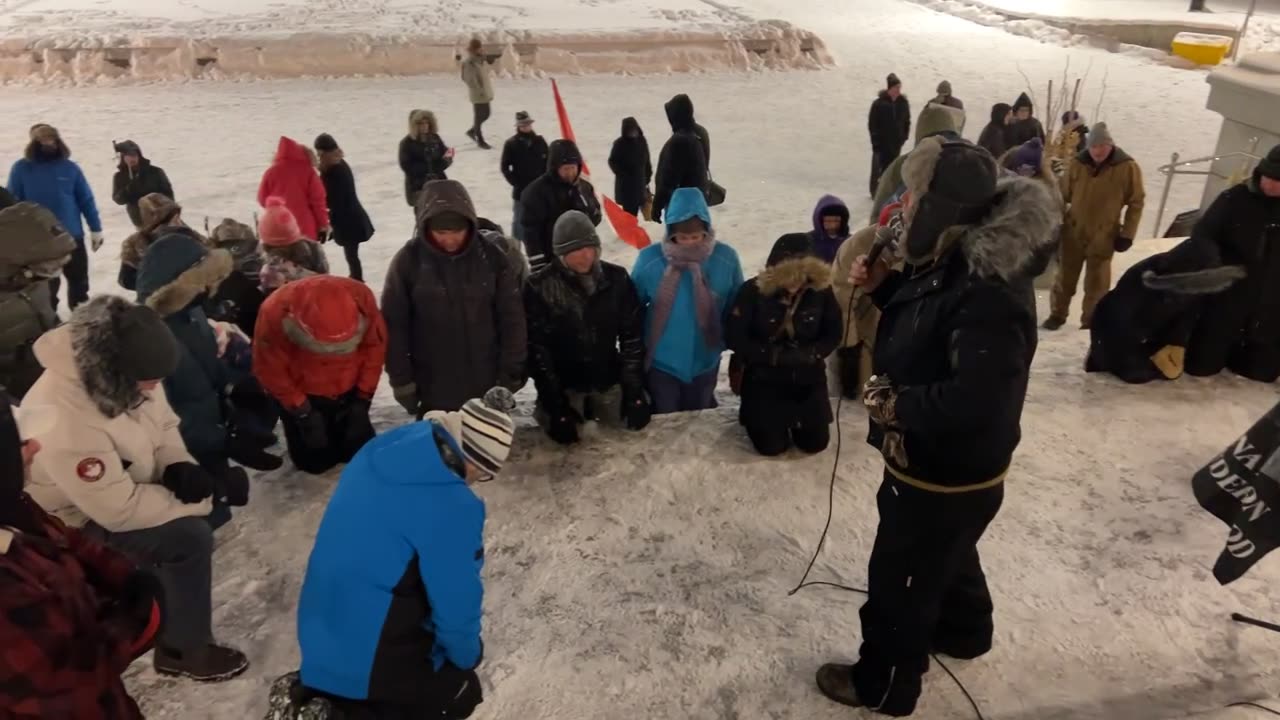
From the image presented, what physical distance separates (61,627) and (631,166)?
24.3 ft

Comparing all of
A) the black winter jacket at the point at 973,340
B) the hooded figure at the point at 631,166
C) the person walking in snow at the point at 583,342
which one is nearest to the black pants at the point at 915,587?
the black winter jacket at the point at 973,340

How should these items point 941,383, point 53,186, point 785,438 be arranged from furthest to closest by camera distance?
point 53,186 < point 785,438 < point 941,383

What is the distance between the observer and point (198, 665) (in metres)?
3.29

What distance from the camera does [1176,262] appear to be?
5.33 m

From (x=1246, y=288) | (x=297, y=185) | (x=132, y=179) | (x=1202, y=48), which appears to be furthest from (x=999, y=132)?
(x=1202, y=48)

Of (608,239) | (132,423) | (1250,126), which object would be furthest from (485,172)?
(132,423)

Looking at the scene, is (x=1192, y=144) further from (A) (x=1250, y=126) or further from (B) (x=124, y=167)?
(B) (x=124, y=167)

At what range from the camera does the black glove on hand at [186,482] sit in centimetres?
308

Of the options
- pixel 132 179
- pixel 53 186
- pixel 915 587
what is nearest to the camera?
pixel 915 587

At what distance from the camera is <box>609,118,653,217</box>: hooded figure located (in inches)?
342

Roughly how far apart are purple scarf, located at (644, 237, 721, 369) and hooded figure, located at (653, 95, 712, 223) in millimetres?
3310

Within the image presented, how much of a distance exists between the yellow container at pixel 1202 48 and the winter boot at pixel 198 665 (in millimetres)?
22467

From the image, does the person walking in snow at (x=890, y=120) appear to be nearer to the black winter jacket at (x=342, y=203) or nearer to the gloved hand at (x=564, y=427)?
the black winter jacket at (x=342, y=203)

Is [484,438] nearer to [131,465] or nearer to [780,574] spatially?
[131,465]
